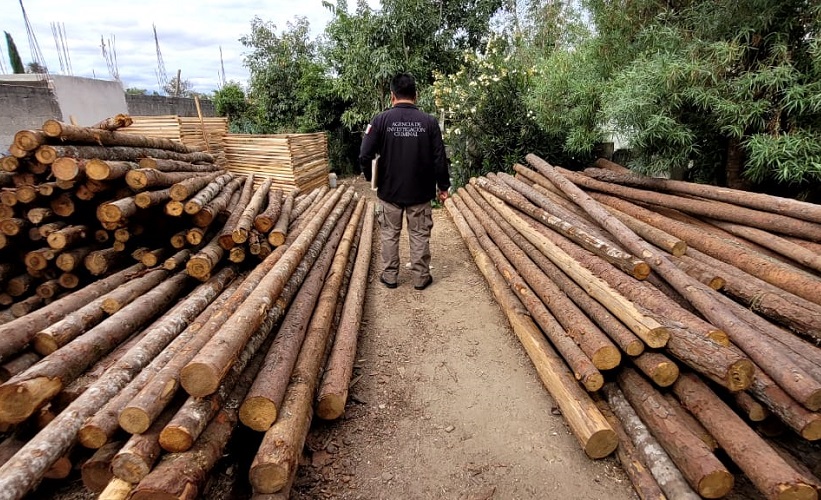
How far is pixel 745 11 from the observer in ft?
12.5

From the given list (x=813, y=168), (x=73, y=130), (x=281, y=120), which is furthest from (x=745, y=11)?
(x=281, y=120)

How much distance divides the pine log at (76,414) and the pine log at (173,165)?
5.65 ft

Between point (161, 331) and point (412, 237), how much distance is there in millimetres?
2754

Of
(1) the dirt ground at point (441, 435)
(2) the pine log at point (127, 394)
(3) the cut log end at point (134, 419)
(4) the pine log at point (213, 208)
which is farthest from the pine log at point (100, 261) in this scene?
(3) the cut log end at point (134, 419)

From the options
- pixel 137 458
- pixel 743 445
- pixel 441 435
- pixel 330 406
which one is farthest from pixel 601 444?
pixel 137 458

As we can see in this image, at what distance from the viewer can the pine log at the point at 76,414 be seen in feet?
6.03

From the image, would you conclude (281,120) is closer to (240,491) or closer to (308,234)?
(308,234)

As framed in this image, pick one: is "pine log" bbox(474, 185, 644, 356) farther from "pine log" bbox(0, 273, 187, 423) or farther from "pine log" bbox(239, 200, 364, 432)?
"pine log" bbox(0, 273, 187, 423)

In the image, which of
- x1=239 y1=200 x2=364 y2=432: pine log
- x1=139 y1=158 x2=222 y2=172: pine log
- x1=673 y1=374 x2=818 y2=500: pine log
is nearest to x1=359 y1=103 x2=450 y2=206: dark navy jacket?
x1=239 y1=200 x2=364 y2=432: pine log

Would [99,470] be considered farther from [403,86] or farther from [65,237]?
[403,86]

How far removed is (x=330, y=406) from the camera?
265 cm

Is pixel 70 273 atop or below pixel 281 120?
below

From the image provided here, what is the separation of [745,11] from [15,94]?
12.1 metres

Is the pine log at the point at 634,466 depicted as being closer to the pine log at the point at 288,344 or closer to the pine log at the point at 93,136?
the pine log at the point at 288,344
